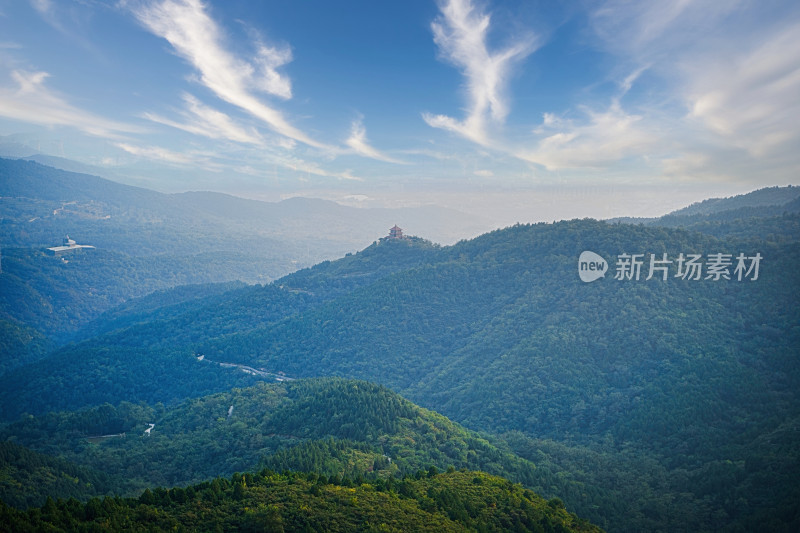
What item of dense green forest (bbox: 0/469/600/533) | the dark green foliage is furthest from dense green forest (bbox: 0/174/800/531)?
dense green forest (bbox: 0/469/600/533)

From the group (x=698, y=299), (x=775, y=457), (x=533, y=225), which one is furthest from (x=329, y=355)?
(x=775, y=457)

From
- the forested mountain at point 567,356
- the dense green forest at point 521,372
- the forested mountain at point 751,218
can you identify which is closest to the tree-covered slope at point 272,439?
the dense green forest at point 521,372

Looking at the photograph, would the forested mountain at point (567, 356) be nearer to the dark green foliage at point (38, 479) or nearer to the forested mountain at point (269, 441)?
the forested mountain at point (269, 441)

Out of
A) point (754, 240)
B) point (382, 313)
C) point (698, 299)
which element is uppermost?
point (754, 240)

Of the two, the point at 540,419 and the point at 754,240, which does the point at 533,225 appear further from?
the point at 540,419

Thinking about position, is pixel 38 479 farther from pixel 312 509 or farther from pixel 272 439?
pixel 312 509

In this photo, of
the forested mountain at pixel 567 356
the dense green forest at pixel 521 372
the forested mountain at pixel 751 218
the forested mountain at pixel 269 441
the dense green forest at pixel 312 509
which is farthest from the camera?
the forested mountain at pixel 751 218

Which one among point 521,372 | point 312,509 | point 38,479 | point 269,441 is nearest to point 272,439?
point 269,441
